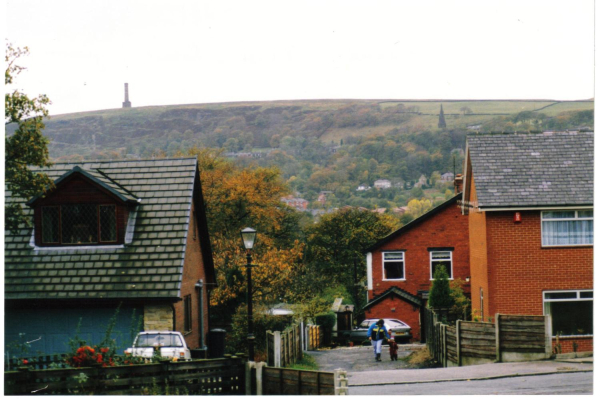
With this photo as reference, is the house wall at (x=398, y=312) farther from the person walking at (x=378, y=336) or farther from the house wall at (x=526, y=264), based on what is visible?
the house wall at (x=526, y=264)

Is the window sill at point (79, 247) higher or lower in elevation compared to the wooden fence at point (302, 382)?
higher

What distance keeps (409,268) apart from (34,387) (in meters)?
33.8

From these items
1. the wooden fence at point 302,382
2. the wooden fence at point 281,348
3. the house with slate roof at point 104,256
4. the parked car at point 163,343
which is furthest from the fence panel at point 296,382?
the wooden fence at point 281,348

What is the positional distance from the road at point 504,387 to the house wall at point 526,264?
6895 millimetres

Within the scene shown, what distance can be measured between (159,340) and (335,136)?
11569 cm

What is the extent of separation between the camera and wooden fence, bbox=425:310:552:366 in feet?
65.5

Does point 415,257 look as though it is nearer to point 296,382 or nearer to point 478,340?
point 478,340

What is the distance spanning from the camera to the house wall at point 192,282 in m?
20.5

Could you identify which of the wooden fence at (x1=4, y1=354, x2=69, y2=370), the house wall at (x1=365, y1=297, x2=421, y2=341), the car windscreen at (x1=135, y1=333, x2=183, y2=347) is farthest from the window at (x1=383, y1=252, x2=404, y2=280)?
the wooden fence at (x1=4, y1=354, x2=69, y2=370)

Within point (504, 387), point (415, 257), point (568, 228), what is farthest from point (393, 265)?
point (504, 387)

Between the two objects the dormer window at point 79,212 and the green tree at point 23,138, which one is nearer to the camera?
the green tree at point 23,138
